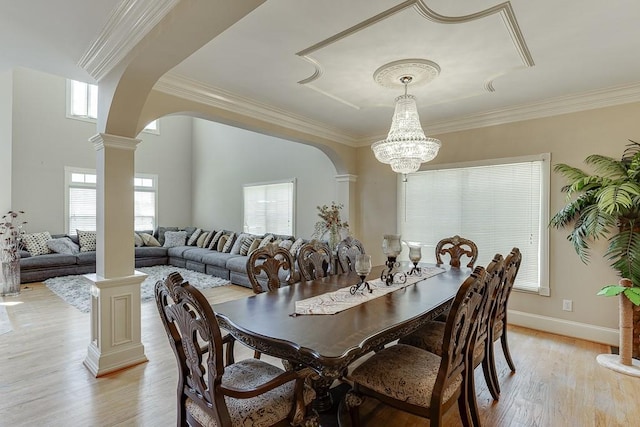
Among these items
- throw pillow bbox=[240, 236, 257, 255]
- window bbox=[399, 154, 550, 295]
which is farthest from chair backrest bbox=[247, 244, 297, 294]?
throw pillow bbox=[240, 236, 257, 255]

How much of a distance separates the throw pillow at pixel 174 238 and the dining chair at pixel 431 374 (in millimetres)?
7057

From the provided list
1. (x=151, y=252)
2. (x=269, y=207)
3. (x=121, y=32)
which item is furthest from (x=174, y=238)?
(x=121, y=32)

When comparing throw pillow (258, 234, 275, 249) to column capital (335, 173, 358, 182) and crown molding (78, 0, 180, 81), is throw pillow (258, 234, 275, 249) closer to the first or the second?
column capital (335, 173, 358, 182)

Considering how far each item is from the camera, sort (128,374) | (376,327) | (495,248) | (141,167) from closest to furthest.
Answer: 1. (376,327)
2. (128,374)
3. (495,248)
4. (141,167)

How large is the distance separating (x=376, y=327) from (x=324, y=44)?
6.53 feet

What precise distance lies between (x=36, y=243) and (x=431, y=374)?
758 cm

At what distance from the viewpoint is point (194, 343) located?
1.34 m

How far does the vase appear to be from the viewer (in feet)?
16.4

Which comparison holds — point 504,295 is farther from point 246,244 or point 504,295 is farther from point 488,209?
point 246,244

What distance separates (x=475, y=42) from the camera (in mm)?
2381

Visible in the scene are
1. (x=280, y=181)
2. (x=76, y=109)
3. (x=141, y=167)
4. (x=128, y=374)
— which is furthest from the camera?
(x=141, y=167)

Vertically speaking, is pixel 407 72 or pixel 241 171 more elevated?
pixel 407 72

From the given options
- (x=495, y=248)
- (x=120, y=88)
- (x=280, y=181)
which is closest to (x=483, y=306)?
(x=495, y=248)

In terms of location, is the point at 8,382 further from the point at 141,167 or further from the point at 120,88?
the point at 141,167
